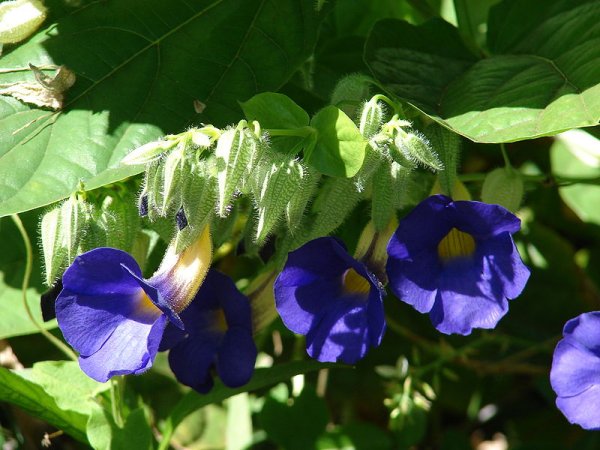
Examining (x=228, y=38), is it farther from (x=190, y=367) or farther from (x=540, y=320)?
(x=540, y=320)

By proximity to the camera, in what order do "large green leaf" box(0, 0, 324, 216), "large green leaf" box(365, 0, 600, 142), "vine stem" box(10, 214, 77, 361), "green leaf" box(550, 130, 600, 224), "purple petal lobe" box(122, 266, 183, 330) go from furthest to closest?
1. "green leaf" box(550, 130, 600, 224)
2. "vine stem" box(10, 214, 77, 361)
3. "large green leaf" box(0, 0, 324, 216)
4. "large green leaf" box(365, 0, 600, 142)
5. "purple petal lobe" box(122, 266, 183, 330)

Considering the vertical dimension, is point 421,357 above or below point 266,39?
below

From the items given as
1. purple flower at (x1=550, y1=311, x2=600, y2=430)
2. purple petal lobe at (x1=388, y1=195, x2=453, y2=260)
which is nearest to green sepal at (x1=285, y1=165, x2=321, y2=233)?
purple petal lobe at (x1=388, y1=195, x2=453, y2=260)

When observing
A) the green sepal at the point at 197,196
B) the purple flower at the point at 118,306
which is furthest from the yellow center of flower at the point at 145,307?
the green sepal at the point at 197,196

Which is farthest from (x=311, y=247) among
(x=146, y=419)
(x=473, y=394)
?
(x=473, y=394)

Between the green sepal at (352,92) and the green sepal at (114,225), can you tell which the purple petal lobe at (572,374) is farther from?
the green sepal at (114,225)

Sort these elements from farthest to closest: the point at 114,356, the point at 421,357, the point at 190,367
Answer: the point at 421,357 < the point at 190,367 < the point at 114,356

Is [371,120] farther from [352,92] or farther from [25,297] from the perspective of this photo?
[25,297]

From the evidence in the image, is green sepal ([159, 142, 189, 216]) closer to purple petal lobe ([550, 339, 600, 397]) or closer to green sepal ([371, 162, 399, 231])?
green sepal ([371, 162, 399, 231])
